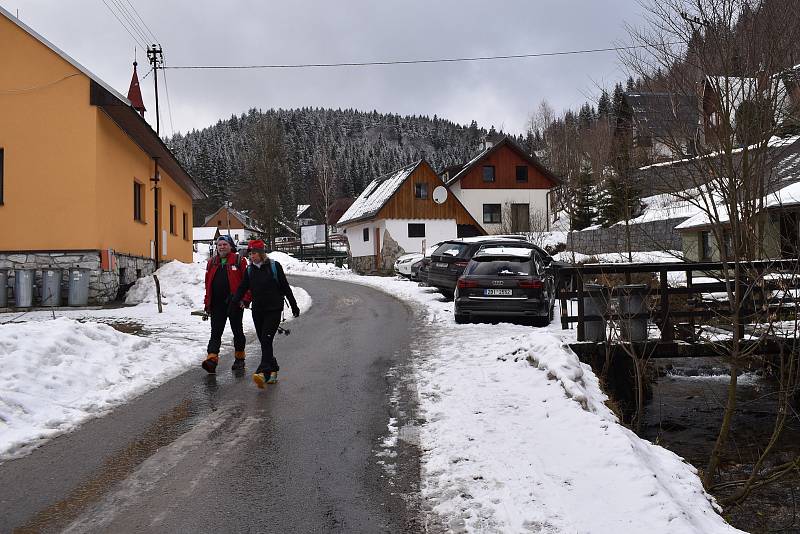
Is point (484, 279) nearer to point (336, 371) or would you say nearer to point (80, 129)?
point (336, 371)

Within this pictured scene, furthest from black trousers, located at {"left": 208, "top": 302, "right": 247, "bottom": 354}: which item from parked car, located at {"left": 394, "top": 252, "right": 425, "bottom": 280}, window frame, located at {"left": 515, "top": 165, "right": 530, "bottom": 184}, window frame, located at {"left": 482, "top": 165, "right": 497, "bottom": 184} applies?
window frame, located at {"left": 515, "top": 165, "right": 530, "bottom": 184}

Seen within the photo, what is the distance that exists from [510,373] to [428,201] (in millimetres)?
30907

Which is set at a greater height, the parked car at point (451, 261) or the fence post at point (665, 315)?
the parked car at point (451, 261)

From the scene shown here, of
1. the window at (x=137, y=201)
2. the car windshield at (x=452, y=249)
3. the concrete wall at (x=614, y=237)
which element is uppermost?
the window at (x=137, y=201)

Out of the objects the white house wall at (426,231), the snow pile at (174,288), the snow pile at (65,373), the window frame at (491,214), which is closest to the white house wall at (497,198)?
the window frame at (491,214)

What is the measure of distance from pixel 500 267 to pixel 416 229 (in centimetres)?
2536

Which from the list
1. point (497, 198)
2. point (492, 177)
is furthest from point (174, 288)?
point (492, 177)

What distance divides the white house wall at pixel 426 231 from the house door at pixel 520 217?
219 inches

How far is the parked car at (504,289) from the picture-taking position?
12141mm

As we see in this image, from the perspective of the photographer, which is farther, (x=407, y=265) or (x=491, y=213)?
(x=491, y=213)

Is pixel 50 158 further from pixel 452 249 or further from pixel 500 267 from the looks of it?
pixel 500 267

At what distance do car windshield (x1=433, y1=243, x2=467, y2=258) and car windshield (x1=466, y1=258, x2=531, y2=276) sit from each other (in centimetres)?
446

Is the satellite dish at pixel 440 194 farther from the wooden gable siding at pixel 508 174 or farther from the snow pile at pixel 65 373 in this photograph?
the snow pile at pixel 65 373

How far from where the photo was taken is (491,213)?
150ft
